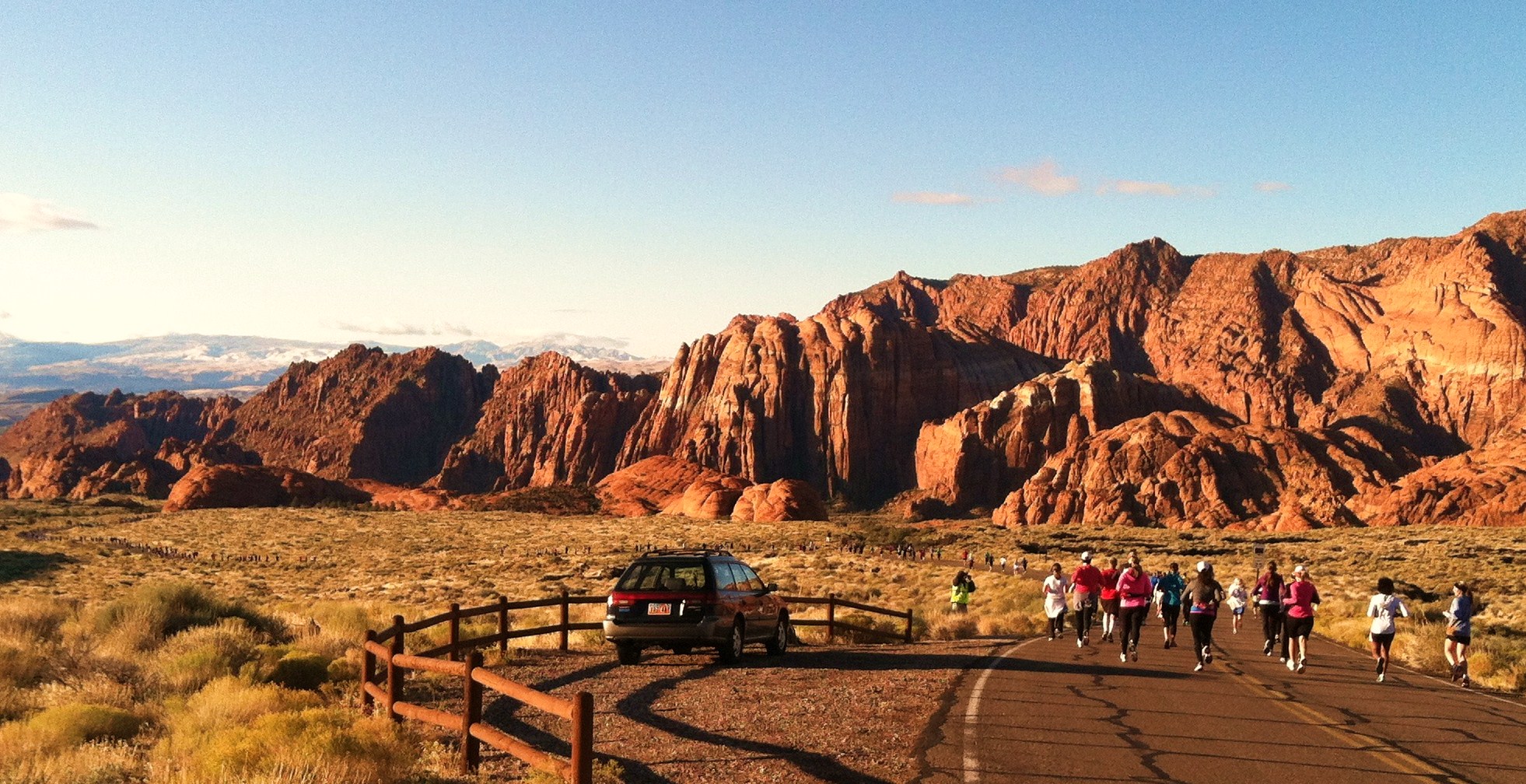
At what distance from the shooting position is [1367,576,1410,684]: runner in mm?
18469

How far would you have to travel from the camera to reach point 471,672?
962cm

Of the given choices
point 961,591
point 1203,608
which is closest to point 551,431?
point 961,591

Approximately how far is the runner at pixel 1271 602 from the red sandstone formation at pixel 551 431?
5519 inches

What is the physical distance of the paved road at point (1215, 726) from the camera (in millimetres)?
10422

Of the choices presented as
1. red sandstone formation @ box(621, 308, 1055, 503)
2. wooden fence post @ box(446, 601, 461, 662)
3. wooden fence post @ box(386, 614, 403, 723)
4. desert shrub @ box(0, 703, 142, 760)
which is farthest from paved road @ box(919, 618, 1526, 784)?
red sandstone formation @ box(621, 308, 1055, 503)

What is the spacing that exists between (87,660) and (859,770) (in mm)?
10623

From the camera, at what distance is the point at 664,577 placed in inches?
703

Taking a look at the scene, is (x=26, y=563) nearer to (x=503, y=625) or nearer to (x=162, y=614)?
(x=162, y=614)

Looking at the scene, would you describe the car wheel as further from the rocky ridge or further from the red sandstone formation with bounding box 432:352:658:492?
the red sandstone formation with bounding box 432:352:658:492

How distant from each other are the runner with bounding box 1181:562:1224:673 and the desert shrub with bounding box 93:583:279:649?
15661mm

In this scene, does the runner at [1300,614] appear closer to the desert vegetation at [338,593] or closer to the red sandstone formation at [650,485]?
the desert vegetation at [338,593]

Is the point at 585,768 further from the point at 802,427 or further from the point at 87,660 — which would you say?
the point at 802,427

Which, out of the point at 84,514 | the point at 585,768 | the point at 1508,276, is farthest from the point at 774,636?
the point at 1508,276

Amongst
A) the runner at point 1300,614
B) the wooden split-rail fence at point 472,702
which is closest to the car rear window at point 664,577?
the wooden split-rail fence at point 472,702
